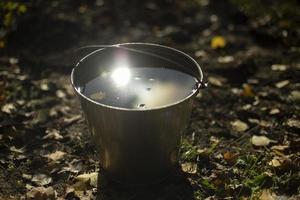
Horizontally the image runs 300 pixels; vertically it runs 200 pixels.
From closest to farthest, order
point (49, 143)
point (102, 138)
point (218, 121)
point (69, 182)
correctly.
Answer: point (102, 138), point (69, 182), point (49, 143), point (218, 121)

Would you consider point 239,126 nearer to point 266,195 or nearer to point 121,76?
point 266,195

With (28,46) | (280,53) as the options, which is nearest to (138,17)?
(28,46)

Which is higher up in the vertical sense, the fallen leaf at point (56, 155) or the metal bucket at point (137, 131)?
the metal bucket at point (137, 131)

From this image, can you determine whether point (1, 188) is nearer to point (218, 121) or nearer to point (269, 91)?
point (218, 121)

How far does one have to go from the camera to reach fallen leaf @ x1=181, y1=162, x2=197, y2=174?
7.71ft

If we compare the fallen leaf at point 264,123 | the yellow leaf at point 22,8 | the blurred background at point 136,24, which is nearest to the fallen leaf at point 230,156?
the fallen leaf at point 264,123

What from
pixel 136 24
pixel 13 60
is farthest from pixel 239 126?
pixel 13 60

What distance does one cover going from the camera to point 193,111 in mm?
2914

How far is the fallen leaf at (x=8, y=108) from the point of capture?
286 cm

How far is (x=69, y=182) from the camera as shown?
2.30m

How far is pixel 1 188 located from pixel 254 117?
5.47 ft

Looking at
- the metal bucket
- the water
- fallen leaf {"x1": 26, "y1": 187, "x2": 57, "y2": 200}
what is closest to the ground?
fallen leaf {"x1": 26, "y1": 187, "x2": 57, "y2": 200}

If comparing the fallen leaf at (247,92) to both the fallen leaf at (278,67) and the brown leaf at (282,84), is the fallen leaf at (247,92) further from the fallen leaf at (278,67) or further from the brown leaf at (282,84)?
the fallen leaf at (278,67)

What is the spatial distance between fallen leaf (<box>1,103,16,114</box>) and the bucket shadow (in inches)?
37.0
